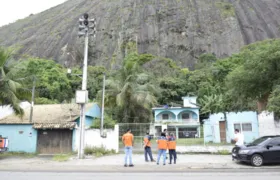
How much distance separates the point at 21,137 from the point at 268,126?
61.3 feet

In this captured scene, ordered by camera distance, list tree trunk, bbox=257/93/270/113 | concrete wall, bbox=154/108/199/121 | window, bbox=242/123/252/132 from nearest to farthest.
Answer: tree trunk, bbox=257/93/270/113
window, bbox=242/123/252/132
concrete wall, bbox=154/108/199/121

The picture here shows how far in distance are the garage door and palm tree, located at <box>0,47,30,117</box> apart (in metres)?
3.64

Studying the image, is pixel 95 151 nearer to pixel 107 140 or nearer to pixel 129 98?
pixel 107 140

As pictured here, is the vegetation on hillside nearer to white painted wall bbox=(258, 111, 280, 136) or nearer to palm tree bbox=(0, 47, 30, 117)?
palm tree bbox=(0, 47, 30, 117)

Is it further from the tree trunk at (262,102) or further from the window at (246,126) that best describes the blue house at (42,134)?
the tree trunk at (262,102)

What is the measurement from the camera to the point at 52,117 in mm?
20156

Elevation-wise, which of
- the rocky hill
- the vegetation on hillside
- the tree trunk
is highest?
the rocky hill

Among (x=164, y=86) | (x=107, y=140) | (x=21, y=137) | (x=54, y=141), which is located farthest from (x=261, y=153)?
(x=164, y=86)

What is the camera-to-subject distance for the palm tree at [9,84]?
1416 cm

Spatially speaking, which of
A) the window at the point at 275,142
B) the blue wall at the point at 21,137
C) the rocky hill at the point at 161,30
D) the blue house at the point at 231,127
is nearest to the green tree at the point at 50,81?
the rocky hill at the point at 161,30

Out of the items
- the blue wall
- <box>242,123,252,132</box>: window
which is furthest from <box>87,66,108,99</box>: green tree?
<box>242,123,252,132</box>: window

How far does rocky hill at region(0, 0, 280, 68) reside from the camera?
66.5 meters

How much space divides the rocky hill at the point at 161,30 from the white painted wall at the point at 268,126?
154 feet

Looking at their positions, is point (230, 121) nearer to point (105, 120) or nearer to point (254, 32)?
point (105, 120)
